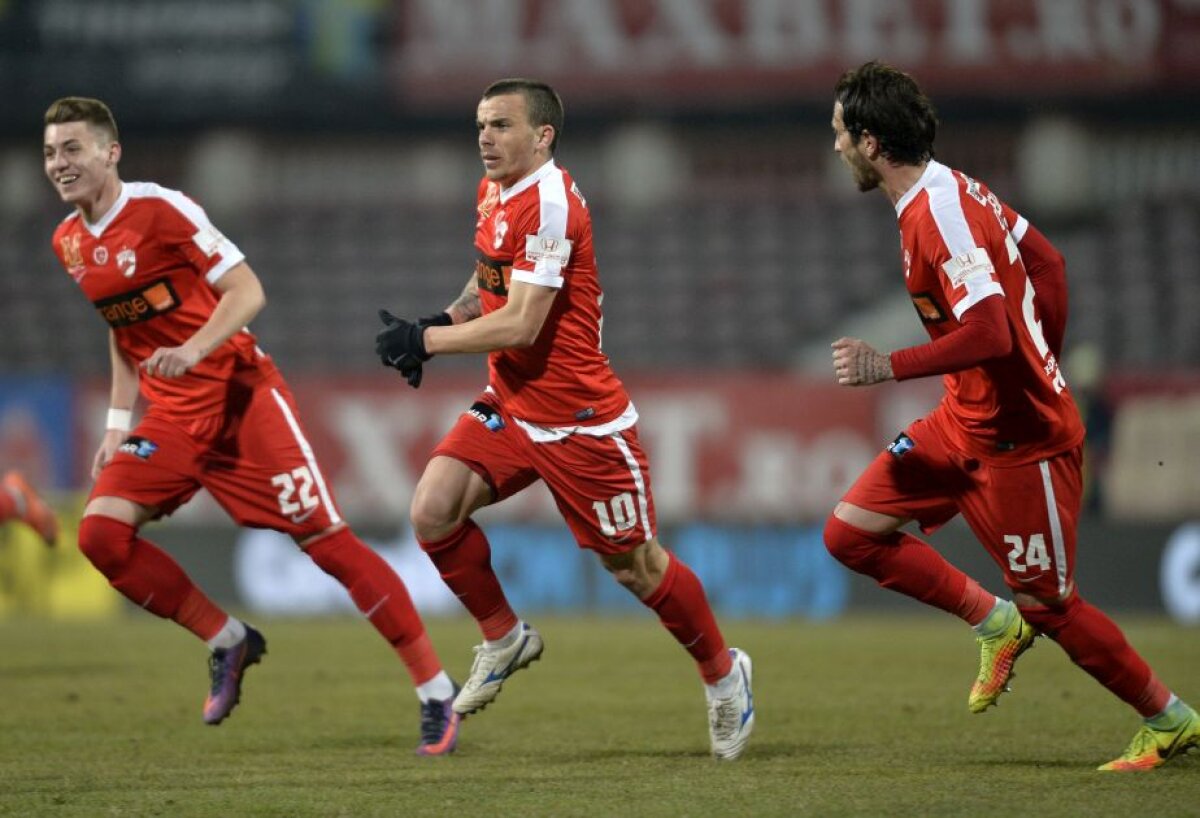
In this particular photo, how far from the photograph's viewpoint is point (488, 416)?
6.21m

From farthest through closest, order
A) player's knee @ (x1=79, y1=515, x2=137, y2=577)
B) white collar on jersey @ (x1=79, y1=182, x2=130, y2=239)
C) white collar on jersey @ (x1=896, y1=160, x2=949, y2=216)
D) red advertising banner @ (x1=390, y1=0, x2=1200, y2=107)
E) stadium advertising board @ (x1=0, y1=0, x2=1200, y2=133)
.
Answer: stadium advertising board @ (x1=0, y1=0, x2=1200, y2=133) < red advertising banner @ (x1=390, y1=0, x2=1200, y2=107) < white collar on jersey @ (x1=79, y1=182, x2=130, y2=239) < player's knee @ (x1=79, y1=515, x2=137, y2=577) < white collar on jersey @ (x1=896, y1=160, x2=949, y2=216)

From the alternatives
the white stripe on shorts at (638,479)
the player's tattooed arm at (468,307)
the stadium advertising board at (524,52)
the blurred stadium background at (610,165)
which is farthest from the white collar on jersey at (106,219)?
the stadium advertising board at (524,52)

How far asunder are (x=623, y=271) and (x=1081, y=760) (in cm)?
1395

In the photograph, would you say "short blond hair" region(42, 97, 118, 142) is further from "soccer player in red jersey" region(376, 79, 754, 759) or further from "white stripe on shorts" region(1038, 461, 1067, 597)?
"white stripe on shorts" region(1038, 461, 1067, 597)

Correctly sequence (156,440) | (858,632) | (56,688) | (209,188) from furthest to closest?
(209,188) < (858,632) < (56,688) < (156,440)

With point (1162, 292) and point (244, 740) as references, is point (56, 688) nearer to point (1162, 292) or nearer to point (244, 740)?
point (244, 740)

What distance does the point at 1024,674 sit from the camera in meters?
8.91

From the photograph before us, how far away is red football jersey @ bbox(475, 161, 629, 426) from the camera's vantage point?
5.94 meters

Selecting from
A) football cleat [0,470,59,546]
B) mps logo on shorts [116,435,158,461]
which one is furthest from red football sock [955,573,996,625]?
football cleat [0,470,59,546]

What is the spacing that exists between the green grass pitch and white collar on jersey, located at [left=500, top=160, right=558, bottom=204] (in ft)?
6.48

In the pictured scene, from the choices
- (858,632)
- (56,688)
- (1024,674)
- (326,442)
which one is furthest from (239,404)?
(326,442)

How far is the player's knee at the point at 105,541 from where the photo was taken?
6379mm

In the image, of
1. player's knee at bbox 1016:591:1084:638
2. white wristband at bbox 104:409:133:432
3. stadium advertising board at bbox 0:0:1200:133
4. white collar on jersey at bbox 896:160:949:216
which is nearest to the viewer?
white collar on jersey at bbox 896:160:949:216

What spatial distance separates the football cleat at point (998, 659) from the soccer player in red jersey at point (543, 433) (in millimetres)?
812
